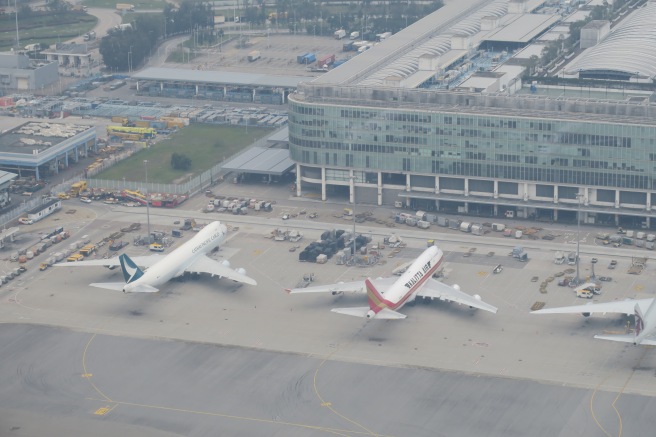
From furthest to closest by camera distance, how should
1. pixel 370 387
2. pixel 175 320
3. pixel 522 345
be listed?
pixel 175 320 → pixel 522 345 → pixel 370 387

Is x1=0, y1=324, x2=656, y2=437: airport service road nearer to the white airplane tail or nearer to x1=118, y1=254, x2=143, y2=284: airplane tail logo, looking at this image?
the white airplane tail

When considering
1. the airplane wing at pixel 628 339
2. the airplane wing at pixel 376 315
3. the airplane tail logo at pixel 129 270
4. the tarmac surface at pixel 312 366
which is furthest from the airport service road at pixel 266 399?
the airplane tail logo at pixel 129 270

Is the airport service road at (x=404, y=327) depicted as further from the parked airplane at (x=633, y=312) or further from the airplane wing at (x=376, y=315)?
the airplane wing at (x=376, y=315)

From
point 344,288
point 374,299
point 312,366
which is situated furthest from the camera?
point 344,288

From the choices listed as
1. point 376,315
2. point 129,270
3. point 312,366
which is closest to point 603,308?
point 376,315

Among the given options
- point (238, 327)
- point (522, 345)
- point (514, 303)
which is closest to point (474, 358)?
point (522, 345)

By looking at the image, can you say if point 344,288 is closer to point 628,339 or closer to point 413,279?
point 413,279

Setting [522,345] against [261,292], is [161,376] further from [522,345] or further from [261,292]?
[522,345]
